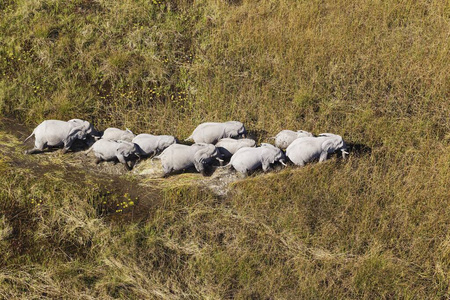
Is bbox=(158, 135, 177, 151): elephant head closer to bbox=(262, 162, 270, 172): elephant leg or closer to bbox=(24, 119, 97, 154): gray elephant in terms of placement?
bbox=(24, 119, 97, 154): gray elephant

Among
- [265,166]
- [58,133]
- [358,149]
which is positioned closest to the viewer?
[265,166]

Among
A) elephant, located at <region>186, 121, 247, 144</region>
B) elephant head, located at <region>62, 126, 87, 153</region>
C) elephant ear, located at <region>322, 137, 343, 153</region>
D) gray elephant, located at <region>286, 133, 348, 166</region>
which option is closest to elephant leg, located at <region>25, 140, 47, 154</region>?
elephant head, located at <region>62, 126, 87, 153</region>

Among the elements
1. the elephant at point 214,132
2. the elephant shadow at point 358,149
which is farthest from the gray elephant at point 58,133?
the elephant shadow at point 358,149

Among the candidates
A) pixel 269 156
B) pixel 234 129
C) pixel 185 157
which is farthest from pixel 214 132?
pixel 269 156

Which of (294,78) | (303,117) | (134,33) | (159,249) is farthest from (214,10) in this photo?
(159,249)

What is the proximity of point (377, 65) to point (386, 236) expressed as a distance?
4304 mm

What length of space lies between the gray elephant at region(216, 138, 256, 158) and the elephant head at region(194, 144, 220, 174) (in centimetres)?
24

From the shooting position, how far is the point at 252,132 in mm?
8164

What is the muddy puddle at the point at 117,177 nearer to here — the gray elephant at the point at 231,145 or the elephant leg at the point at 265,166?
the gray elephant at the point at 231,145

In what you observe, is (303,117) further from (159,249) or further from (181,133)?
(159,249)

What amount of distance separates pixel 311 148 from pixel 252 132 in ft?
5.13

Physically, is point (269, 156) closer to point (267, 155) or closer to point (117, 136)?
point (267, 155)

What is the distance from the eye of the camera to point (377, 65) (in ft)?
29.5

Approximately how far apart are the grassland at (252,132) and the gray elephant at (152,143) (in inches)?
25.4
